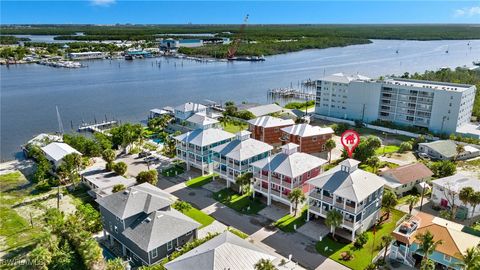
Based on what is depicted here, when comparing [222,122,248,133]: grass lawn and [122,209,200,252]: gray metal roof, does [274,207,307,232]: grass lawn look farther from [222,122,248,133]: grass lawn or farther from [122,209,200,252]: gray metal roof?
[222,122,248,133]: grass lawn

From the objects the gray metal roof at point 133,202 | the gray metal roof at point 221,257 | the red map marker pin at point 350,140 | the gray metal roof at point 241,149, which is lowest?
the gray metal roof at point 221,257

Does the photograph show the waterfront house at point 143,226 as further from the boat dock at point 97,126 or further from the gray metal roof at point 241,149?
the boat dock at point 97,126

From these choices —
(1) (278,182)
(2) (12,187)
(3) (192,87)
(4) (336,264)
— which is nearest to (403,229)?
(4) (336,264)

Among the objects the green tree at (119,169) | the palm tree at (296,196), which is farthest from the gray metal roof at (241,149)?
the green tree at (119,169)

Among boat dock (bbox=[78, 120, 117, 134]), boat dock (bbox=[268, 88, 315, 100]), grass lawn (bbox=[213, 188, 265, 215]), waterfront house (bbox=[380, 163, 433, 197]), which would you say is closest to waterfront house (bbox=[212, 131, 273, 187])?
grass lawn (bbox=[213, 188, 265, 215])

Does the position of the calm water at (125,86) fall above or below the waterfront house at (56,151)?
below
